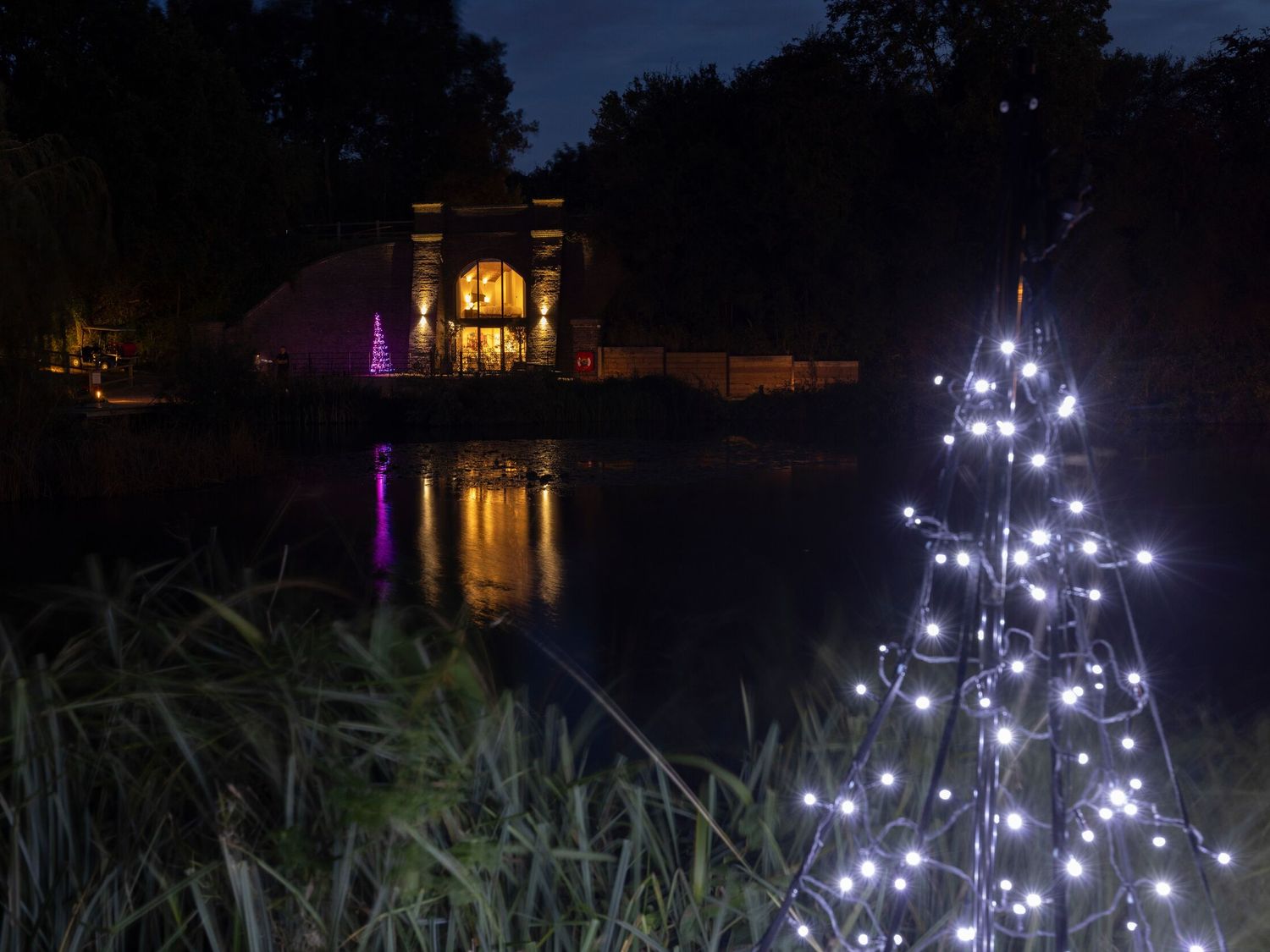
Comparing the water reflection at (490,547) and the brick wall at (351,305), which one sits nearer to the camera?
the water reflection at (490,547)

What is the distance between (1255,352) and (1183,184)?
408 cm

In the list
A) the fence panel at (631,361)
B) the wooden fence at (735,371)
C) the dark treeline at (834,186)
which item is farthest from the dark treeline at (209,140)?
the wooden fence at (735,371)

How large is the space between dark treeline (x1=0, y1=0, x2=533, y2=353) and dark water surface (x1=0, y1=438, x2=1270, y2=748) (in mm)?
3036

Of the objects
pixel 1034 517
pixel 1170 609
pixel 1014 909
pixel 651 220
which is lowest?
pixel 1170 609

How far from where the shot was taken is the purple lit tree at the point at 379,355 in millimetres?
36375

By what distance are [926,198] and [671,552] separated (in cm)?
2280

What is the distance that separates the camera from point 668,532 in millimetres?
11406

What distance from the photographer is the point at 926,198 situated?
30750 millimetres

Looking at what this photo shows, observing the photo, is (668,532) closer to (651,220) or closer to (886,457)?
(886,457)

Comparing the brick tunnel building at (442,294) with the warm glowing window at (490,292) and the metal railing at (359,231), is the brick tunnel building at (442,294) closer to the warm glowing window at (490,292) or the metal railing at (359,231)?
the warm glowing window at (490,292)

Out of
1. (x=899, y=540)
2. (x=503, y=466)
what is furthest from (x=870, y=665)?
(x=503, y=466)

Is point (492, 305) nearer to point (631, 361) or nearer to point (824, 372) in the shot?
point (631, 361)

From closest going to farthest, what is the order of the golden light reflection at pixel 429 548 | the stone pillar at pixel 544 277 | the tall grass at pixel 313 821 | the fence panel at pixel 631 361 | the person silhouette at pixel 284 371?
the tall grass at pixel 313 821, the golden light reflection at pixel 429 548, the person silhouette at pixel 284 371, the fence panel at pixel 631 361, the stone pillar at pixel 544 277

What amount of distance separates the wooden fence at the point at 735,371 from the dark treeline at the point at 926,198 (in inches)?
54.4
